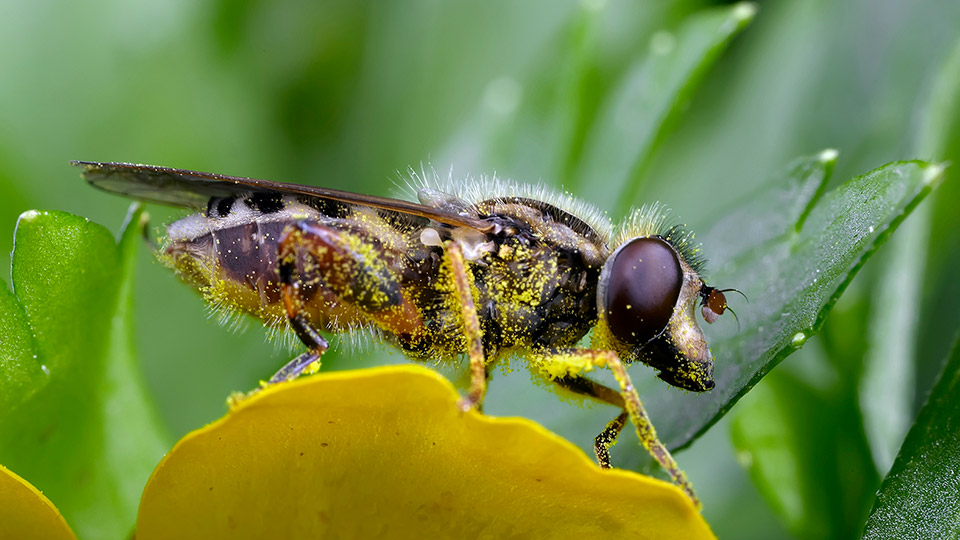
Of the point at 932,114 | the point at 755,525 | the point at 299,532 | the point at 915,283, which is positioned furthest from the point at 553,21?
the point at 299,532

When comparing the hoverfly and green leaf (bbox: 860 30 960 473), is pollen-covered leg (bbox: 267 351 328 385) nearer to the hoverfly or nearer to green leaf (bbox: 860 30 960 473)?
the hoverfly

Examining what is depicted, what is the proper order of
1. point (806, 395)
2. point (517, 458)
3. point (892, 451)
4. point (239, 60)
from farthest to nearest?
point (239, 60), point (806, 395), point (892, 451), point (517, 458)

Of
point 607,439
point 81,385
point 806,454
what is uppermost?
point 81,385

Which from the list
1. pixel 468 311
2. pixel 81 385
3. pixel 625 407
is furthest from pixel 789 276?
pixel 81 385

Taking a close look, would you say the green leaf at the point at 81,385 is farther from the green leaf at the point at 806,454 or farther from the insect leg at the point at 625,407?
the green leaf at the point at 806,454

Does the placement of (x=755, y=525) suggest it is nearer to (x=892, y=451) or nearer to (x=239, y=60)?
(x=892, y=451)

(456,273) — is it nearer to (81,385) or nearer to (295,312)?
(295,312)

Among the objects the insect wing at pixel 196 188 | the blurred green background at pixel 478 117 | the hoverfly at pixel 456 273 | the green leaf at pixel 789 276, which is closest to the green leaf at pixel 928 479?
the green leaf at pixel 789 276
